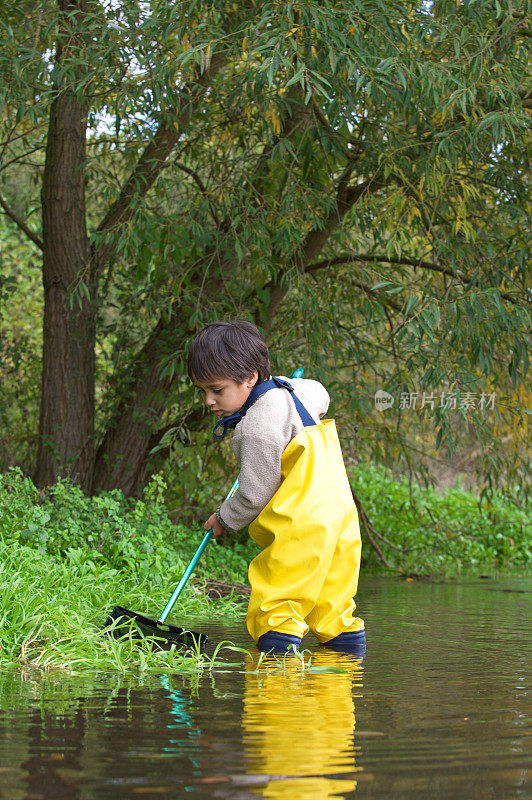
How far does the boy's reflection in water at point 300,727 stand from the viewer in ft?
5.48

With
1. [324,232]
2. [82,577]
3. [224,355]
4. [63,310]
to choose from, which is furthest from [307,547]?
[63,310]

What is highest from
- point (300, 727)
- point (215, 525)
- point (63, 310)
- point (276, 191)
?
point (276, 191)

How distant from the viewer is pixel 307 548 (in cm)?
314

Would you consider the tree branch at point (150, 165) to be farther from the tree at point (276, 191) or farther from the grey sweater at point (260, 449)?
the grey sweater at point (260, 449)

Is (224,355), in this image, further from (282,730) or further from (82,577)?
(282,730)

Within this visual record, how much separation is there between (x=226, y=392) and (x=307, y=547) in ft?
2.10

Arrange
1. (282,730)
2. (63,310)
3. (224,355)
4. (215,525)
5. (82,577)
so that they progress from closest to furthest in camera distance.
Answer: (282,730) < (224,355) < (215,525) < (82,577) < (63,310)

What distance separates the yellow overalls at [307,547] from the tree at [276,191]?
4.94ft

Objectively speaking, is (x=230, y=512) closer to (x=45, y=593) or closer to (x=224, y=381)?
(x=224, y=381)

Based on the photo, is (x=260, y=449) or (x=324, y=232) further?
(x=324, y=232)

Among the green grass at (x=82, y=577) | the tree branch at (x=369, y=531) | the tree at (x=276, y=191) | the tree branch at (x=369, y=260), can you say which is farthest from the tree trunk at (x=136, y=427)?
the tree branch at (x=369, y=531)

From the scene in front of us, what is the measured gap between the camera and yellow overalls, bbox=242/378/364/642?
313 cm

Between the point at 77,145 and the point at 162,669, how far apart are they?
464 centimetres

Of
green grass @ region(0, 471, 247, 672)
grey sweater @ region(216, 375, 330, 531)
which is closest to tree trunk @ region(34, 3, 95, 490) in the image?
green grass @ region(0, 471, 247, 672)
